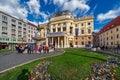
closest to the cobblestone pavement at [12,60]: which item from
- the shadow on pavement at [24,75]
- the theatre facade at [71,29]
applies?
the shadow on pavement at [24,75]

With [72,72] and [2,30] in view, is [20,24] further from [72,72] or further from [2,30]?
[72,72]

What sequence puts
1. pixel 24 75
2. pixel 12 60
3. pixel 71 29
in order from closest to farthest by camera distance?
pixel 24 75
pixel 12 60
pixel 71 29

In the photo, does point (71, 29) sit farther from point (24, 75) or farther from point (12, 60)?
point (24, 75)

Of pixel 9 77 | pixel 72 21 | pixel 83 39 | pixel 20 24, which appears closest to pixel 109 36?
pixel 83 39

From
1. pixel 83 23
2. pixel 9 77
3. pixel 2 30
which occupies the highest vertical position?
pixel 83 23

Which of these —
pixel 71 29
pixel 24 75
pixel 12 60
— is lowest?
pixel 24 75

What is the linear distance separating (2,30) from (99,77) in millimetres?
60647

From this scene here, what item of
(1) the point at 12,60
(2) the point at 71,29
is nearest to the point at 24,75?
(1) the point at 12,60

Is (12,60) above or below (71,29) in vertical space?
below

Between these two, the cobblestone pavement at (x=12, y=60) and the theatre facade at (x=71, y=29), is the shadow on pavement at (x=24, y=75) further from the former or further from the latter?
the theatre facade at (x=71, y=29)

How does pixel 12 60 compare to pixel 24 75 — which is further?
pixel 12 60

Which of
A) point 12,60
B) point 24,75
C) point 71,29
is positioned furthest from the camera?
point 71,29

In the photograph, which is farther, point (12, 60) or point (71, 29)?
point (71, 29)

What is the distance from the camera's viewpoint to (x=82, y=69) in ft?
27.5
